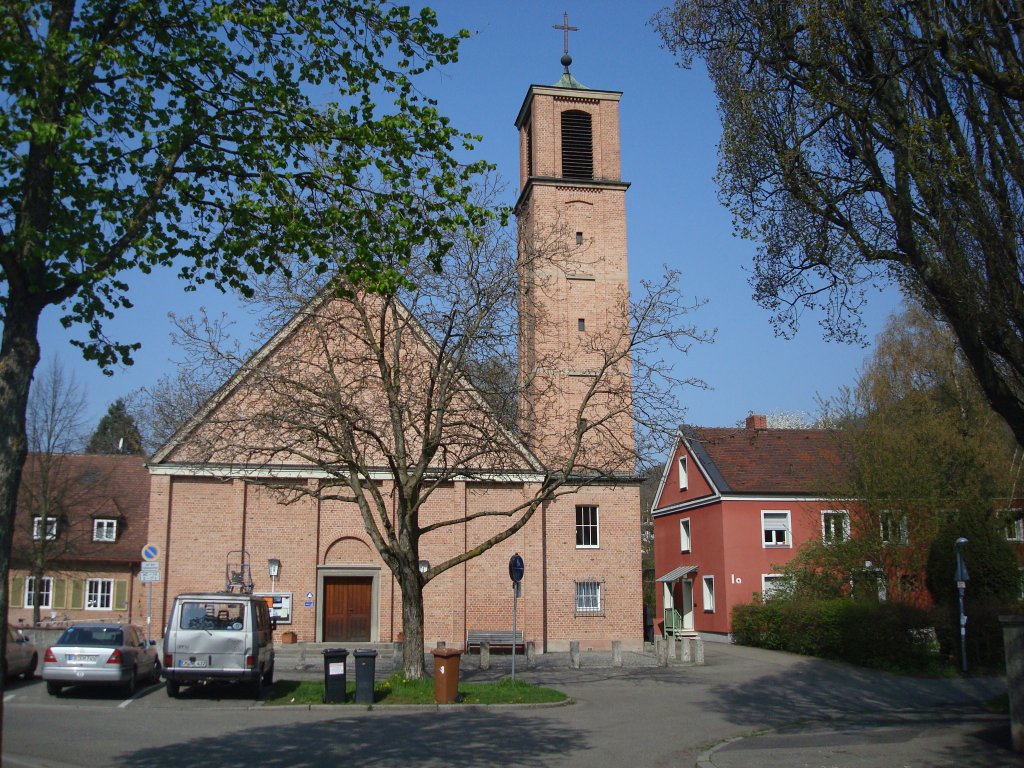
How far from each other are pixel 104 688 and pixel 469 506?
1660cm

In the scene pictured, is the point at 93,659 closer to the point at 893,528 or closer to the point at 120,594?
the point at 120,594

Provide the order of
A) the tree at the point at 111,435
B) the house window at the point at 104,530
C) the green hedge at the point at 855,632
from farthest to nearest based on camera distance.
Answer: the tree at the point at 111,435, the house window at the point at 104,530, the green hedge at the point at 855,632

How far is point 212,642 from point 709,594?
1047 inches

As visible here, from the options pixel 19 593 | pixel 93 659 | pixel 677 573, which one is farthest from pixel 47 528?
pixel 677 573

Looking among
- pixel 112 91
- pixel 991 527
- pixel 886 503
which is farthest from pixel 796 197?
pixel 886 503

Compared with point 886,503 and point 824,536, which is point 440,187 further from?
point 824,536

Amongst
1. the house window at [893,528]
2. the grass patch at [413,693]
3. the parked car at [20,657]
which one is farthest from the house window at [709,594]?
the parked car at [20,657]

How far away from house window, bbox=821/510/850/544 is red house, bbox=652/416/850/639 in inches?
2.2

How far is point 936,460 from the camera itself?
32938 mm

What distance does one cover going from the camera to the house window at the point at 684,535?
44.0m

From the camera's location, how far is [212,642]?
18781 millimetres

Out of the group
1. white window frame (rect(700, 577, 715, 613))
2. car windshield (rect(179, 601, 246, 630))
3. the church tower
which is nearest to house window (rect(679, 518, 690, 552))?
white window frame (rect(700, 577, 715, 613))

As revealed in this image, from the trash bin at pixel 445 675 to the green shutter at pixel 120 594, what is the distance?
88.8ft

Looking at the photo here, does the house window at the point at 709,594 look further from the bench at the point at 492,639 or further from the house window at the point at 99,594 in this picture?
the house window at the point at 99,594
